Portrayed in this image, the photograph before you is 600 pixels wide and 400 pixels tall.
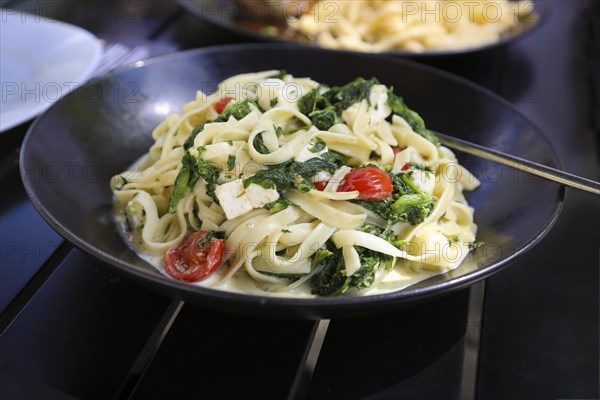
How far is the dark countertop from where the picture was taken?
2121 millimetres

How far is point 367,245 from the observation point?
2289 mm

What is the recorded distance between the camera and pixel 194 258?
2314 mm

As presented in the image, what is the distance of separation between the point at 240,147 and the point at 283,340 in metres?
0.79

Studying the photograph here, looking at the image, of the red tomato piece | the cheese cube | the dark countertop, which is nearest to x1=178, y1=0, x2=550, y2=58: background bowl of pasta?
the dark countertop

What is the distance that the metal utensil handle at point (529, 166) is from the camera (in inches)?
93.0

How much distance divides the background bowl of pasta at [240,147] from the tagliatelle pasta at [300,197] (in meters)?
0.04

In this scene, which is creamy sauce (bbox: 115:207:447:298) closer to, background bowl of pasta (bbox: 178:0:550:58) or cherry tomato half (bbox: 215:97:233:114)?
cherry tomato half (bbox: 215:97:233:114)

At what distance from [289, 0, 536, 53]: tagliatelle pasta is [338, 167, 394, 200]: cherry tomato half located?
6.55 ft

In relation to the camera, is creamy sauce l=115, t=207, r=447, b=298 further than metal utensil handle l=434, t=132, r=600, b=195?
No

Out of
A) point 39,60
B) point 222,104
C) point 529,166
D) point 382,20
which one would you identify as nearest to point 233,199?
point 222,104

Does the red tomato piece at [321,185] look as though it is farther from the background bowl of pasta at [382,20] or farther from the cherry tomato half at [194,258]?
the background bowl of pasta at [382,20]

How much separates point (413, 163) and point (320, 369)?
100cm

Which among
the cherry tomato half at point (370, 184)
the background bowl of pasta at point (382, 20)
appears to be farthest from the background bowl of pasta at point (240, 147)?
the background bowl of pasta at point (382, 20)

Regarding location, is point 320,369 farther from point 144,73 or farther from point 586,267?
point 144,73
